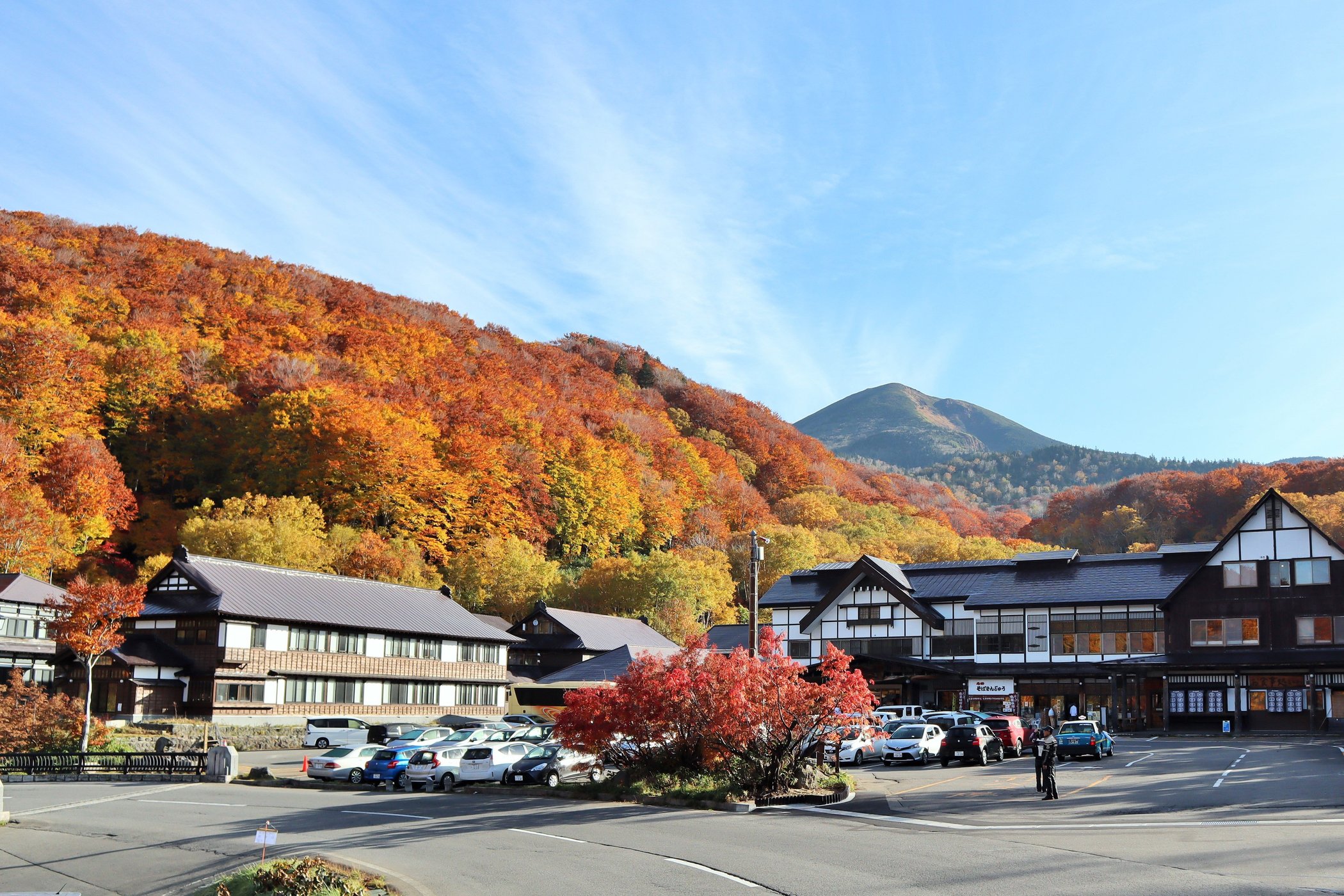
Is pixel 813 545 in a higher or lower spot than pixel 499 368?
lower

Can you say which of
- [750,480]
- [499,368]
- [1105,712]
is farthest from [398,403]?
[1105,712]

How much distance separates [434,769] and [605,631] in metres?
42.9

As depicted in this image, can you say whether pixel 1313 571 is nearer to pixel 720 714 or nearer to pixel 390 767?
pixel 720 714

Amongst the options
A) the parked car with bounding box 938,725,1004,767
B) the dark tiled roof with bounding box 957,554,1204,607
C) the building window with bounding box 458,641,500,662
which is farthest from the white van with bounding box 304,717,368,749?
the dark tiled roof with bounding box 957,554,1204,607

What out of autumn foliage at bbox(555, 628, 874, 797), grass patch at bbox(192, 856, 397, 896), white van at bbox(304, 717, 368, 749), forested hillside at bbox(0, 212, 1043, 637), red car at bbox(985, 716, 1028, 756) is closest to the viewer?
grass patch at bbox(192, 856, 397, 896)

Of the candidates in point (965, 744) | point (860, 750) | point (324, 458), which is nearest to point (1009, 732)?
point (965, 744)

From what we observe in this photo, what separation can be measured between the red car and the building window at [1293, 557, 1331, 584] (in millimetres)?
23937

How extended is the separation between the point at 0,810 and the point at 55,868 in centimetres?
650

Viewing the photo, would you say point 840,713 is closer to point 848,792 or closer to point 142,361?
point 848,792

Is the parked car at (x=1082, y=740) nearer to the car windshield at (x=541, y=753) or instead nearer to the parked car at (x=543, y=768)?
the parked car at (x=543, y=768)

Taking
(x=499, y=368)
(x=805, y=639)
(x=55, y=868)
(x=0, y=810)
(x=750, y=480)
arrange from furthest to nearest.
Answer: (x=750, y=480)
(x=499, y=368)
(x=805, y=639)
(x=0, y=810)
(x=55, y=868)

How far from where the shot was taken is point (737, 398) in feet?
469

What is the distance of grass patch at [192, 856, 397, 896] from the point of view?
13.0m

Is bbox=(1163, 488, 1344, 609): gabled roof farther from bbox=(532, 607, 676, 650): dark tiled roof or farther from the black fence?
the black fence
